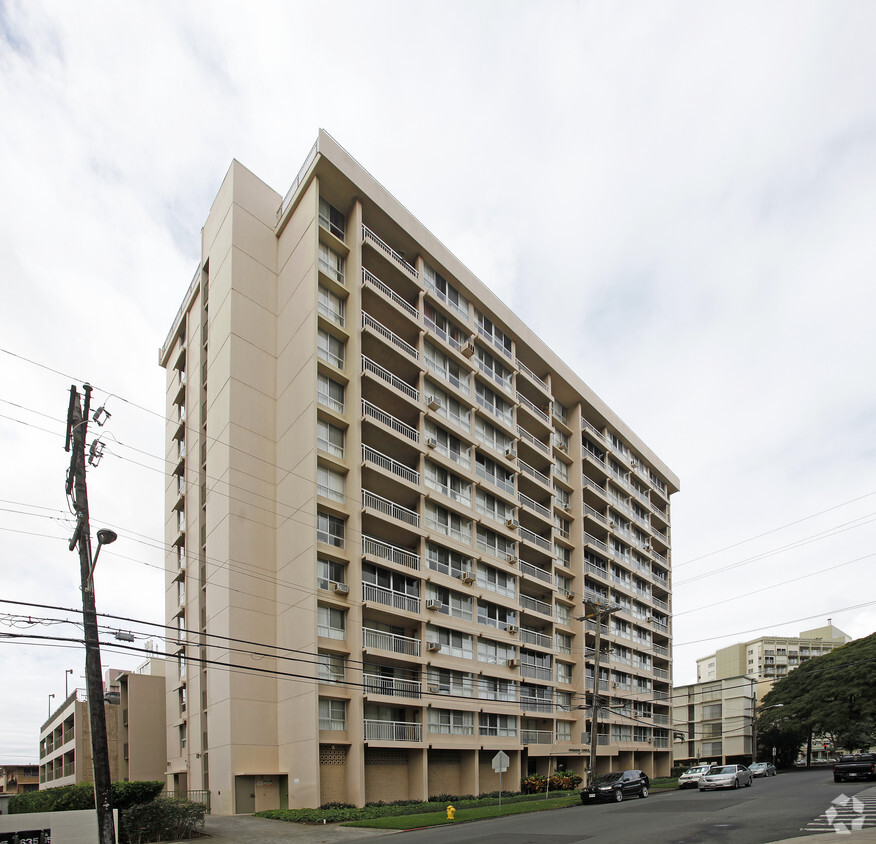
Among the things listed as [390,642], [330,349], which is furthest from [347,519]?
[330,349]

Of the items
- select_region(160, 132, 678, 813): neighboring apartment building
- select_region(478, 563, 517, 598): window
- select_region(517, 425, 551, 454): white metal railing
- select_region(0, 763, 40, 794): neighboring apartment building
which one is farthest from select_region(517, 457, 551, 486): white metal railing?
select_region(0, 763, 40, 794): neighboring apartment building

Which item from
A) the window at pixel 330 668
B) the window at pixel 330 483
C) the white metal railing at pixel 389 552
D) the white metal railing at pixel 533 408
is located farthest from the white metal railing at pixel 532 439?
the window at pixel 330 668

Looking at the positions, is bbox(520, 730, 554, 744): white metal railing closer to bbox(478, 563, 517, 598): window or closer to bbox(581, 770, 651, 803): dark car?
bbox(478, 563, 517, 598): window

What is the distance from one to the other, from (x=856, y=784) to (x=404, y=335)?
32283mm

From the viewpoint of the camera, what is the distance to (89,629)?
16.5 metres

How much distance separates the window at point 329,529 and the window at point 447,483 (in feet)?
21.7

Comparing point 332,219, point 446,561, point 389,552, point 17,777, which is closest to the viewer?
point 389,552

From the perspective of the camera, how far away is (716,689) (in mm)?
112625

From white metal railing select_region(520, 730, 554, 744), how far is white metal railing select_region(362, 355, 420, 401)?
832 inches

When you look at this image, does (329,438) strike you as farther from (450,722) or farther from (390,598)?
(450,722)

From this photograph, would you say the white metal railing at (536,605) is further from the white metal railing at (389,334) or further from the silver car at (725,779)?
the white metal railing at (389,334)

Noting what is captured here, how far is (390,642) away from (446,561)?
6.65m

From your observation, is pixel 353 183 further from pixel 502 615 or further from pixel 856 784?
pixel 856 784

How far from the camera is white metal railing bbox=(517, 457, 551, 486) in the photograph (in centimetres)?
5123
